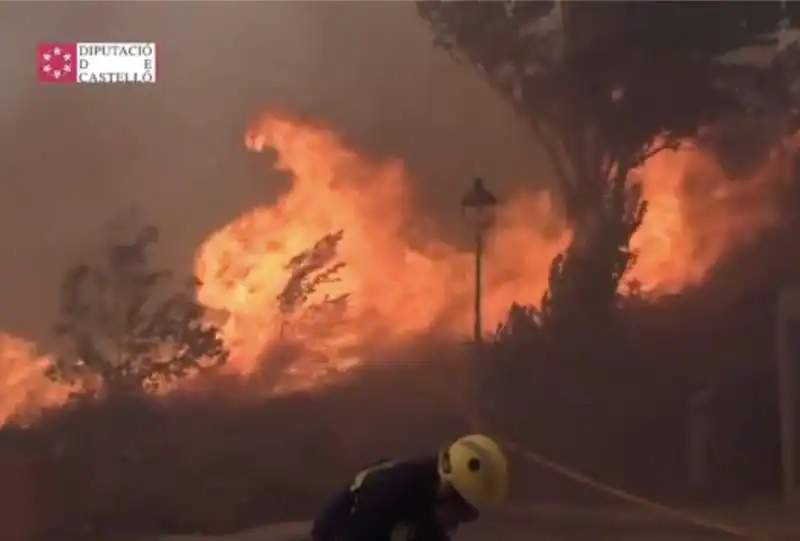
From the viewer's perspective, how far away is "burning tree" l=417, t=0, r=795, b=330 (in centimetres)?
209

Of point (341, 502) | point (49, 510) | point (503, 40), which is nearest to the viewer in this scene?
point (341, 502)

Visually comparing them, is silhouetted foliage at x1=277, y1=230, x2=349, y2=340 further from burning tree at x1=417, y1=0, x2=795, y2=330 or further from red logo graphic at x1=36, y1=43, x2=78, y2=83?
red logo graphic at x1=36, y1=43, x2=78, y2=83

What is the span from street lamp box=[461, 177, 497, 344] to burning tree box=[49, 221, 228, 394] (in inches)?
19.1

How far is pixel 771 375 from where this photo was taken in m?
2.06

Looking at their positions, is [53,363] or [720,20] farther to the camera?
[720,20]

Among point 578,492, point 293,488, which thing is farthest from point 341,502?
point 578,492

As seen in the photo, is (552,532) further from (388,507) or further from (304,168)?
(304,168)

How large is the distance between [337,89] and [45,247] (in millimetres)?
626

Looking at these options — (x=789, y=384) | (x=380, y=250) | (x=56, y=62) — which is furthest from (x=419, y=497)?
(x=56, y=62)

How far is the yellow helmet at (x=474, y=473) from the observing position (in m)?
1.66

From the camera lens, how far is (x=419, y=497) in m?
1.66

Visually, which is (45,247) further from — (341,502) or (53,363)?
(341,502)

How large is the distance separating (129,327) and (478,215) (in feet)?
2.27

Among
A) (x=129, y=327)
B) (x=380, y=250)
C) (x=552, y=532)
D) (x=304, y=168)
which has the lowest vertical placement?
(x=552, y=532)
